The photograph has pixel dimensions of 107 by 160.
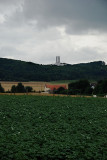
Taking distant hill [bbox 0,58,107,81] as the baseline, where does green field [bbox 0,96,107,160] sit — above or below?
below

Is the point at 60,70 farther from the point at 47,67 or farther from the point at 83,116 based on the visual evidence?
the point at 83,116

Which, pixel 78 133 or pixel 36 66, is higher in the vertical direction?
pixel 36 66

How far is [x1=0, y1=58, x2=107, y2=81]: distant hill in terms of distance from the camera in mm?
98125

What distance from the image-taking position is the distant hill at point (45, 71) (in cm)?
9812

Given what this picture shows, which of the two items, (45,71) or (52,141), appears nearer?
(52,141)

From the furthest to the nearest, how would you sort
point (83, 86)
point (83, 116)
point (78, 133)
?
1. point (83, 86)
2. point (83, 116)
3. point (78, 133)

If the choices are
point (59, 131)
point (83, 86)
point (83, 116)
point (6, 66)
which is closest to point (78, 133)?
point (59, 131)

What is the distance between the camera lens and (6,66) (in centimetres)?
10644

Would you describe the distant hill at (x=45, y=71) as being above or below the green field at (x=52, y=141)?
above

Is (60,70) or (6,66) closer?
(6,66)

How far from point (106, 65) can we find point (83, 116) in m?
121

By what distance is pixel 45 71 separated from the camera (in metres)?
110

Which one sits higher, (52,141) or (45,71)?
(45,71)

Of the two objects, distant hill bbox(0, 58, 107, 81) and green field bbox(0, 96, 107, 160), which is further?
distant hill bbox(0, 58, 107, 81)
